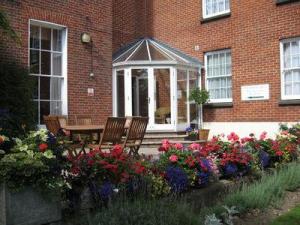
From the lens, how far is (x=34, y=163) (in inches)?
163

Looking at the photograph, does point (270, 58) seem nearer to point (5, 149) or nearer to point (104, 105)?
point (104, 105)

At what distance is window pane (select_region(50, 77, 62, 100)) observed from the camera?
1249cm

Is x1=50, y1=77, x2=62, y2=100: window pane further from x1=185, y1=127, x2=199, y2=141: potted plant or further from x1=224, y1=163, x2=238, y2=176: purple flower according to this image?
x1=224, y1=163, x2=238, y2=176: purple flower

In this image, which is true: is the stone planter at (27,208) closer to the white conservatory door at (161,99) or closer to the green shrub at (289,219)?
the green shrub at (289,219)

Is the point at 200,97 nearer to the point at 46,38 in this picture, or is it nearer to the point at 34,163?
the point at 46,38

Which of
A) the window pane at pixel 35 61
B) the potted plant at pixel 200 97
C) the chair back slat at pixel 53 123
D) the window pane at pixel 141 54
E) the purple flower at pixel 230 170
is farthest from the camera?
the window pane at pixel 141 54

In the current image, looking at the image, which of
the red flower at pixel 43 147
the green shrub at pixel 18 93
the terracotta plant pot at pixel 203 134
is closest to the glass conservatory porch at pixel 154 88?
the terracotta plant pot at pixel 203 134

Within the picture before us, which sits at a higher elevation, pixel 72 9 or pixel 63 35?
pixel 72 9

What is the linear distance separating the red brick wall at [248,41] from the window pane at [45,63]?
19.5ft

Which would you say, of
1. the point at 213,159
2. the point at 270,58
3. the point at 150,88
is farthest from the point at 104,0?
the point at 213,159

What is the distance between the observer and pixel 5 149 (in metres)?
4.50

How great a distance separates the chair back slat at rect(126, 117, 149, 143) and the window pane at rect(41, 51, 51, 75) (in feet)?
15.8

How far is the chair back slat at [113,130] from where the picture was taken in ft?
25.6

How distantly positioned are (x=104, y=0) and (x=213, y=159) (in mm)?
8432
